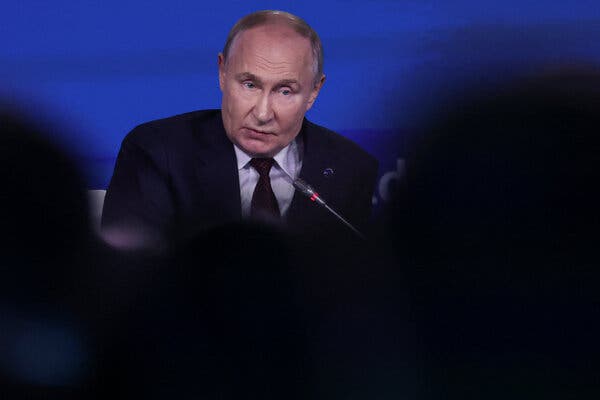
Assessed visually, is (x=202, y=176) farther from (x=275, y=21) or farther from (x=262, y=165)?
(x=275, y=21)

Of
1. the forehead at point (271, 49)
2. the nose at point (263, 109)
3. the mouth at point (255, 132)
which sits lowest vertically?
the mouth at point (255, 132)

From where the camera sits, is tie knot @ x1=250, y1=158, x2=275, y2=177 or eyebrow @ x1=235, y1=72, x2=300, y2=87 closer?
eyebrow @ x1=235, y1=72, x2=300, y2=87

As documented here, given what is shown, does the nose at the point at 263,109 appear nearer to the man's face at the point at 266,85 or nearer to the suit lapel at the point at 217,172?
the man's face at the point at 266,85

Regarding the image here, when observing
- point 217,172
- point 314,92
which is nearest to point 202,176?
point 217,172

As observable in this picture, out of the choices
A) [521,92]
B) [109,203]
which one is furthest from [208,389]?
[109,203]

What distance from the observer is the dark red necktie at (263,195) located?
3.69 ft

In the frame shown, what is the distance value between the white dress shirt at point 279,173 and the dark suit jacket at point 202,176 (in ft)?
0.05

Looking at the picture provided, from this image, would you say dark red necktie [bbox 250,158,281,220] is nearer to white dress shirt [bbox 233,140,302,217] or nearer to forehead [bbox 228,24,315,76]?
white dress shirt [bbox 233,140,302,217]

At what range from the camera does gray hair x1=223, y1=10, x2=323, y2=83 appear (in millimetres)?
1078

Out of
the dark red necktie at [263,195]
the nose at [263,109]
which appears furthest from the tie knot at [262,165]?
the nose at [263,109]

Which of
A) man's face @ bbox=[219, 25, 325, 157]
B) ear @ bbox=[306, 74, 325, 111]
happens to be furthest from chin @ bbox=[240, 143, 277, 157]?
ear @ bbox=[306, 74, 325, 111]

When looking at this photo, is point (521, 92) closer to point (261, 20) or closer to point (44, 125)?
point (44, 125)

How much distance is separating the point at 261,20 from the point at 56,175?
68 cm

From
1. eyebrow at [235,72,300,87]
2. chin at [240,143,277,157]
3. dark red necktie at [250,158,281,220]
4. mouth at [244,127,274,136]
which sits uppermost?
eyebrow at [235,72,300,87]
